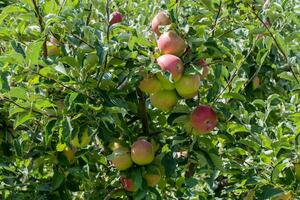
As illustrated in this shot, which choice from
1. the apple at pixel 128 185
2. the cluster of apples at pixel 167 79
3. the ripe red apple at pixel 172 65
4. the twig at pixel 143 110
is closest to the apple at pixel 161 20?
the cluster of apples at pixel 167 79

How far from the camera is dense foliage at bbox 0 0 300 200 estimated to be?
6.03ft

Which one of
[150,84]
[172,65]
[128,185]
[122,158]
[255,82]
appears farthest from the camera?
[255,82]

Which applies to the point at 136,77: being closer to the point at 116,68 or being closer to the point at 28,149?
the point at 116,68

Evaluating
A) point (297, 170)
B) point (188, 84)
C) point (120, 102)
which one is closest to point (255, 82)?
point (297, 170)

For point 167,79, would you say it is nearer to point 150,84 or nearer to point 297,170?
point 150,84

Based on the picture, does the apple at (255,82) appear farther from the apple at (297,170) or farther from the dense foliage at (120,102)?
the apple at (297,170)

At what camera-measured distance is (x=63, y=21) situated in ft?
6.12

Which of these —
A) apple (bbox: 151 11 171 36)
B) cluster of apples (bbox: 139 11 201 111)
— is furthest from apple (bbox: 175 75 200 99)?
apple (bbox: 151 11 171 36)

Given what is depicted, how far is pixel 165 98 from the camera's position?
1.91m

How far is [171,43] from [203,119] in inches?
11.7

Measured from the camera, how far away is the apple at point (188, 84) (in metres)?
1.85

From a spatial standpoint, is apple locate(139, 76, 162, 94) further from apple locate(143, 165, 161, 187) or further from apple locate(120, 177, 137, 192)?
apple locate(120, 177, 137, 192)

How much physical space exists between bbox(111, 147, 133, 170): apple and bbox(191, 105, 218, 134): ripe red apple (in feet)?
0.91

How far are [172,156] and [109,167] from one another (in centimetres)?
54
